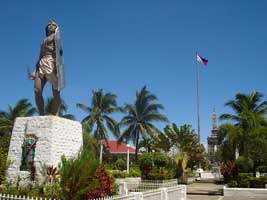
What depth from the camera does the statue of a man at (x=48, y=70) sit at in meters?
12.6

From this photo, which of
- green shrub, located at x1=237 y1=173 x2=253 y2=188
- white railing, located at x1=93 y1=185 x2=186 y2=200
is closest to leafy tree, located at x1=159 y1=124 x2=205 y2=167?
green shrub, located at x1=237 y1=173 x2=253 y2=188

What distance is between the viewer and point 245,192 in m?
19.1

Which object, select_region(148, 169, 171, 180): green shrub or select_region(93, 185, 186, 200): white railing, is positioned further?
select_region(148, 169, 171, 180): green shrub

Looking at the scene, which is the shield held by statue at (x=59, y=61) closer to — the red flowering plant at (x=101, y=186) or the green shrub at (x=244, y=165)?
the red flowering plant at (x=101, y=186)

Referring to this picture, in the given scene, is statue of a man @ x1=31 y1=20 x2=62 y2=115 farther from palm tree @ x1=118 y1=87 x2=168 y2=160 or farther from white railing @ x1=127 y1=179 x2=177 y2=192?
palm tree @ x1=118 y1=87 x2=168 y2=160

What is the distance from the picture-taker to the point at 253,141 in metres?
20.7

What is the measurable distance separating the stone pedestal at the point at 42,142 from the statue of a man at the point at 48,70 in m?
0.78

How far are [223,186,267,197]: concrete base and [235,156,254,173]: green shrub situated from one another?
2.88 m

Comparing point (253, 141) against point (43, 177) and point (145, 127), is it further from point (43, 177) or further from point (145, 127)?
point (145, 127)

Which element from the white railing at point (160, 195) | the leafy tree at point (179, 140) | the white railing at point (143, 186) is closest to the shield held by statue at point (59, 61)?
the white railing at point (160, 195)

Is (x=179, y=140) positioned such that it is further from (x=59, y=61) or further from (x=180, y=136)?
(x=59, y=61)

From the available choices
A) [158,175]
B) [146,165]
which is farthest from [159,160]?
[158,175]

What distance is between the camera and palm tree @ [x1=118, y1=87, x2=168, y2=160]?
1420 inches

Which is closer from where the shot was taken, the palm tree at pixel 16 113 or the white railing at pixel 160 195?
the white railing at pixel 160 195
